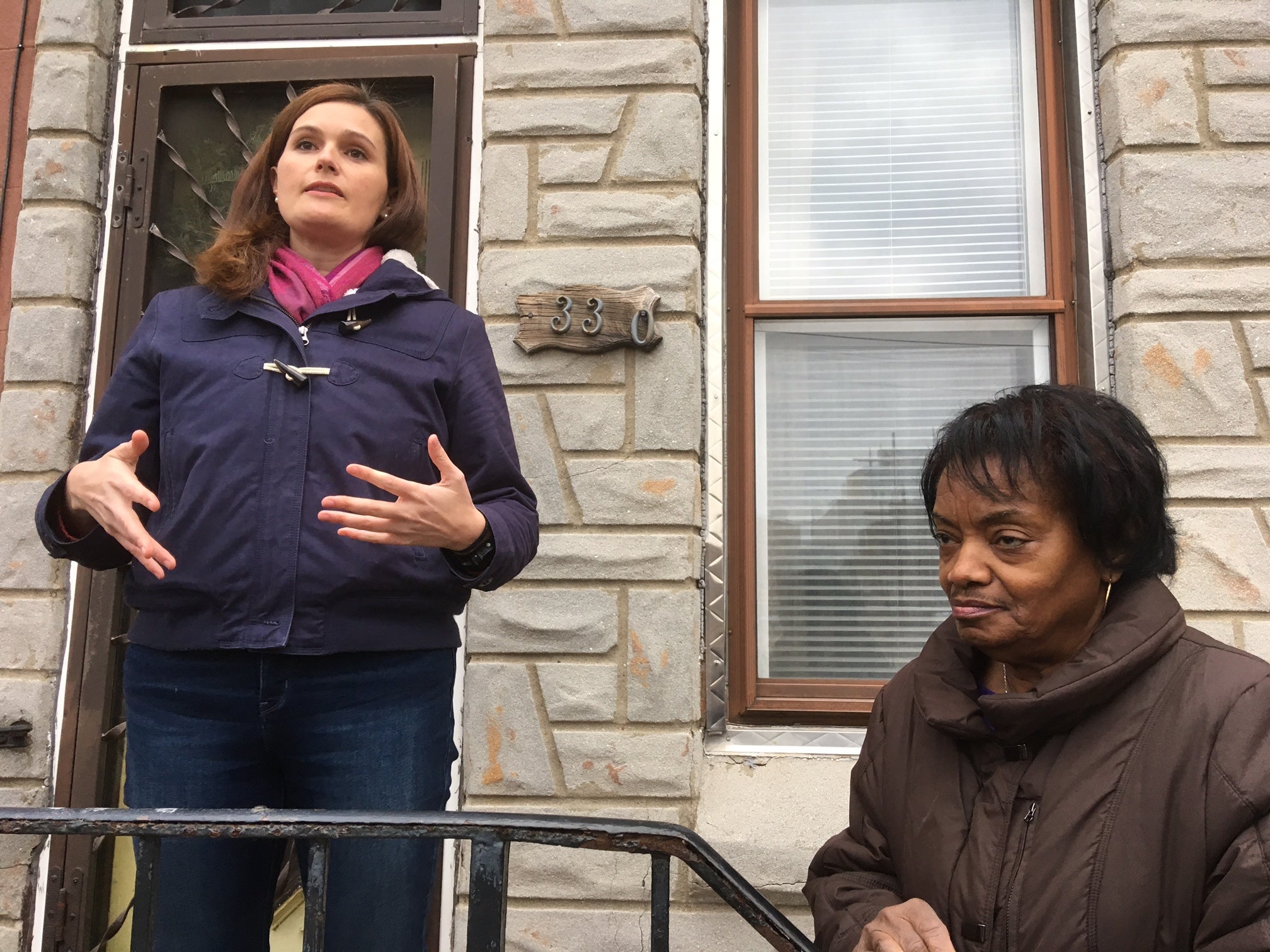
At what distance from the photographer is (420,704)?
5.47 ft

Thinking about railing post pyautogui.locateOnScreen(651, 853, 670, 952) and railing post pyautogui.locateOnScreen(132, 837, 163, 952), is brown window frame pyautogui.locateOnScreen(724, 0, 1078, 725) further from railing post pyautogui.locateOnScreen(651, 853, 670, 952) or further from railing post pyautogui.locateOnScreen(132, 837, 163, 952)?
railing post pyautogui.locateOnScreen(132, 837, 163, 952)

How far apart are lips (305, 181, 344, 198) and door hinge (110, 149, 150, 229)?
167 centimetres

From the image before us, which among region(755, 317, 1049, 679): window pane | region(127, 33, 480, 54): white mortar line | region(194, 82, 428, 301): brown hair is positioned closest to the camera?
region(194, 82, 428, 301): brown hair

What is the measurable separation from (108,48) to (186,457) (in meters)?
2.34

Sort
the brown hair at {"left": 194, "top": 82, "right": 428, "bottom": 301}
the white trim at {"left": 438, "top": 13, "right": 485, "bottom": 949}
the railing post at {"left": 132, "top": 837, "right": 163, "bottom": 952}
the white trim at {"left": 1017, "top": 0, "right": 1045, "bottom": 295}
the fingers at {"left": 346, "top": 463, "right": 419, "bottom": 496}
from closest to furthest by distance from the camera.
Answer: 1. the railing post at {"left": 132, "top": 837, "right": 163, "bottom": 952}
2. the fingers at {"left": 346, "top": 463, "right": 419, "bottom": 496}
3. the brown hair at {"left": 194, "top": 82, "right": 428, "bottom": 301}
4. the white trim at {"left": 438, "top": 13, "right": 485, "bottom": 949}
5. the white trim at {"left": 1017, "top": 0, "right": 1045, "bottom": 295}

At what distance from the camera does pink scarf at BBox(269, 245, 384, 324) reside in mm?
1768

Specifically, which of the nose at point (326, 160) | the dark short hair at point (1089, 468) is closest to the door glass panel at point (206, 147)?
the nose at point (326, 160)

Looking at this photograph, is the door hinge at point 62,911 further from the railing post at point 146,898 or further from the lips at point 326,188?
the lips at point 326,188

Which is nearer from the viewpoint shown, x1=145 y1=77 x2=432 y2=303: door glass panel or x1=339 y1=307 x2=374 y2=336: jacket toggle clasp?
x1=339 y1=307 x2=374 y2=336: jacket toggle clasp

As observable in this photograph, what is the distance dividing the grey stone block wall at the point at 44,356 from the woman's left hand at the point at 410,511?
74.9 inches

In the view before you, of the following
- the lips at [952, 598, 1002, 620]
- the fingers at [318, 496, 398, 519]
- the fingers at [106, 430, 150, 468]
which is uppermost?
the fingers at [106, 430, 150, 468]

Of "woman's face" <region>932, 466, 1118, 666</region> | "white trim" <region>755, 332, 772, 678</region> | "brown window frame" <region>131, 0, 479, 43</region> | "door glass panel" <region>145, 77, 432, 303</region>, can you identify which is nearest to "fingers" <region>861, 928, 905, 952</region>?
"woman's face" <region>932, 466, 1118, 666</region>

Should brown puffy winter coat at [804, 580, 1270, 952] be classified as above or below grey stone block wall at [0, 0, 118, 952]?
below

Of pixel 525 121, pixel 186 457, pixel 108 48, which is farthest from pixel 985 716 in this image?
pixel 108 48
